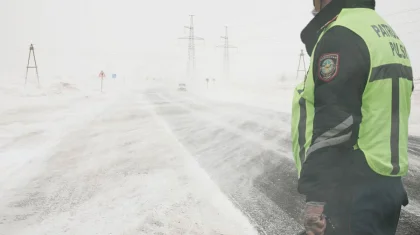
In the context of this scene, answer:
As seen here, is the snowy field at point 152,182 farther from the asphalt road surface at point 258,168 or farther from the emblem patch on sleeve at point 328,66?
the emblem patch on sleeve at point 328,66

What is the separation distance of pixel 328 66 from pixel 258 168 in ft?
14.4

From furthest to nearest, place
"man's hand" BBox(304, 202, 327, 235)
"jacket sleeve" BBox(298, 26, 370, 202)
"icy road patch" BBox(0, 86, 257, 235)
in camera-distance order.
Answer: "icy road patch" BBox(0, 86, 257, 235) < "man's hand" BBox(304, 202, 327, 235) < "jacket sleeve" BBox(298, 26, 370, 202)

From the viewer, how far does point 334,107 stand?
1.46 m

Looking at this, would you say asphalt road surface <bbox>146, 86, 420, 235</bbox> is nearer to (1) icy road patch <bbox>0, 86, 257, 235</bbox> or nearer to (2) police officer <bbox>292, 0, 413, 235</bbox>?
(1) icy road patch <bbox>0, 86, 257, 235</bbox>

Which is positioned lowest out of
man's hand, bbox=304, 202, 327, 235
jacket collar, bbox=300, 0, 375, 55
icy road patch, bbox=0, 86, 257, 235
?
icy road patch, bbox=0, 86, 257, 235

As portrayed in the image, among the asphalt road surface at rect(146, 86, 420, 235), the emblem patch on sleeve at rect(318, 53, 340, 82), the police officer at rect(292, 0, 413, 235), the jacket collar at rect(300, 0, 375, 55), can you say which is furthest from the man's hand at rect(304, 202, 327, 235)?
the asphalt road surface at rect(146, 86, 420, 235)

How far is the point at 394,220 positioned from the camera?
5.27 feet

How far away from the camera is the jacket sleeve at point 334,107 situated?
1.43 m

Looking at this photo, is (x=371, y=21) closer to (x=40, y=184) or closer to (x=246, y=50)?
(x=40, y=184)

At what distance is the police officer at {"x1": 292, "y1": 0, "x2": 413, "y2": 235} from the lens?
57.0 inches

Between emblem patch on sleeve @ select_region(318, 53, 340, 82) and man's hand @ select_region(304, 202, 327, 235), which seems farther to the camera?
man's hand @ select_region(304, 202, 327, 235)

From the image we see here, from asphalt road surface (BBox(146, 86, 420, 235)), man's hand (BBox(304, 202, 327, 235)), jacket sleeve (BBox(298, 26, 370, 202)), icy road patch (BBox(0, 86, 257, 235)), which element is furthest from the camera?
asphalt road surface (BBox(146, 86, 420, 235))

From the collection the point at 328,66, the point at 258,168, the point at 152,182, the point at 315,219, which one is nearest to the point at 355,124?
the point at 328,66

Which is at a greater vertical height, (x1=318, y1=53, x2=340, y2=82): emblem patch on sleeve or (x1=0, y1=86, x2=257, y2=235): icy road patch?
(x1=318, y1=53, x2=340, y2=82): emblem patch on sleeve
